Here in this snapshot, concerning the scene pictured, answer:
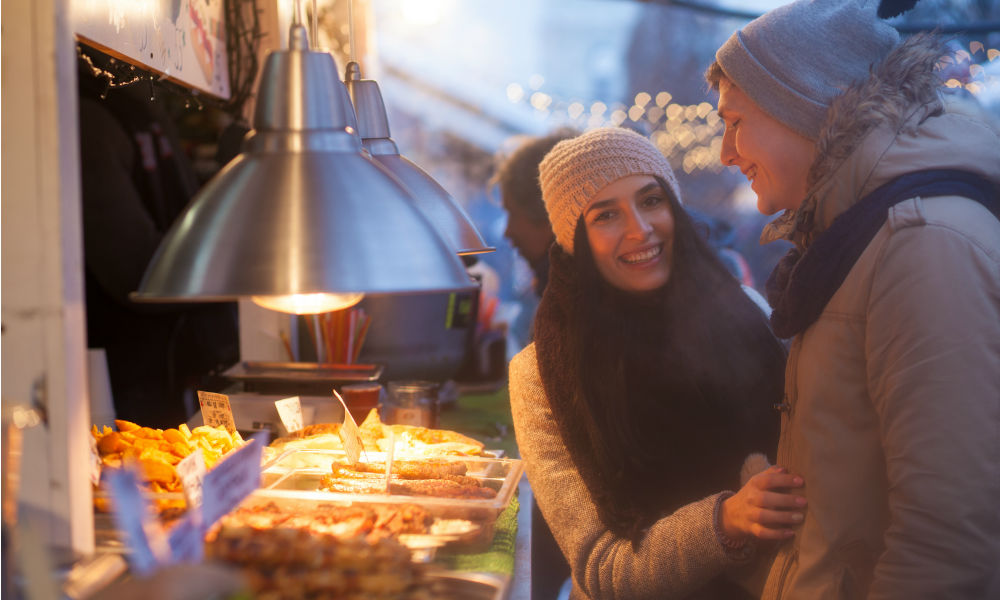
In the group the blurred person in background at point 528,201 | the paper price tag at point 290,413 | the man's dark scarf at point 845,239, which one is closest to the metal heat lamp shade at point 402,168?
the man's dark scarf at point 845,239

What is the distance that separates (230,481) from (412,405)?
5.38 feet

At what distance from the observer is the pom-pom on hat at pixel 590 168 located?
7.56 feet

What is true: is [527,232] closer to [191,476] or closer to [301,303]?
[301,303]

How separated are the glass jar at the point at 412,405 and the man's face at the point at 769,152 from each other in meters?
1.44

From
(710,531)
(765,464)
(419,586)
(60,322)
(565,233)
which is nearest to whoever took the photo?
(60,322)

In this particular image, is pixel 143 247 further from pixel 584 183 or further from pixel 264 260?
pixel 264 260

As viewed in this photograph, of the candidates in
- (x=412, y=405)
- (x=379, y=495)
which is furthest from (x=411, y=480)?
(x=412, y=405)

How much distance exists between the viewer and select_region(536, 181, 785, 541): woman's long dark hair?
218 centimetres

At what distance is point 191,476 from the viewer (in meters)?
1.41

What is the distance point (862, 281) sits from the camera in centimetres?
152

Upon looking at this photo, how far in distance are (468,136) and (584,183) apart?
5793mm

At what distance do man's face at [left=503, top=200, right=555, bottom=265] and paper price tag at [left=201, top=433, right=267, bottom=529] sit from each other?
3025 millimetres

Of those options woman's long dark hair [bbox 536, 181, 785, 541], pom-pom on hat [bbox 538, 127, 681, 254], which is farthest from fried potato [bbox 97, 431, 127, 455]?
pom-pom on hat [bbox 538, 127, 681, 254]

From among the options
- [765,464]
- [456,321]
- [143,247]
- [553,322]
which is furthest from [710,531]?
[143,247]
